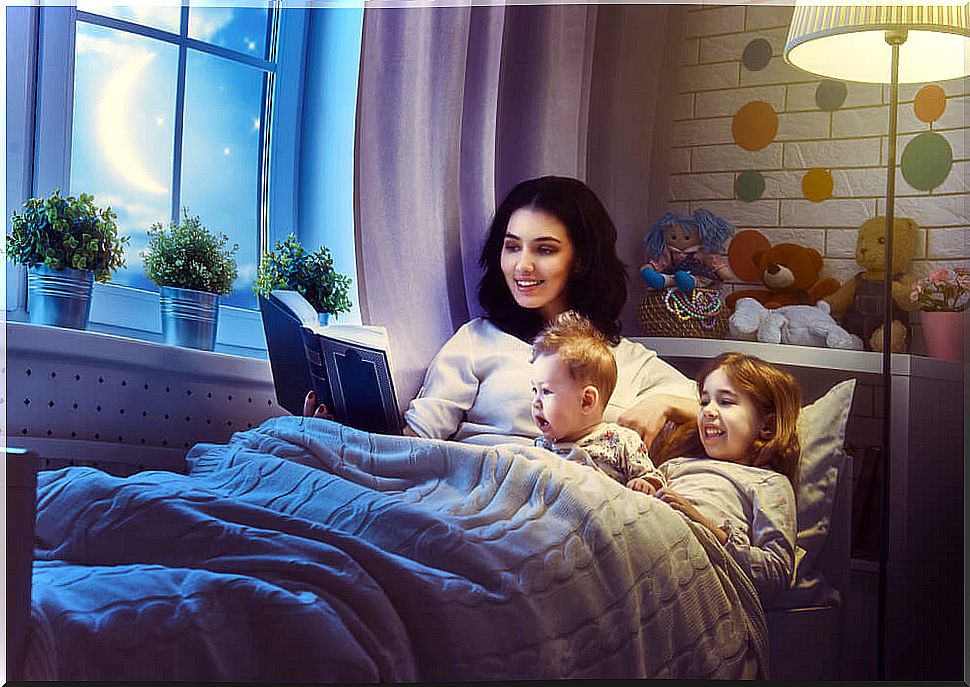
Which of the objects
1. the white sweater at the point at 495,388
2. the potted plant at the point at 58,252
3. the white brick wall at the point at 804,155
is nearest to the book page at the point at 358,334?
the white sweater at the point at 495,388

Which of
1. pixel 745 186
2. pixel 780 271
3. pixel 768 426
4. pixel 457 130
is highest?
pixel 457 130

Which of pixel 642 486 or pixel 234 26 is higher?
pixel 234 26

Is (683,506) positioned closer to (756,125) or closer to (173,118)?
(756,125)

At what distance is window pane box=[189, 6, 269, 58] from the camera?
2008 millimetres

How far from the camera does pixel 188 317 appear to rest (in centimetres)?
196

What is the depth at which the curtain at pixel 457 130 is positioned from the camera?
6.70 ft

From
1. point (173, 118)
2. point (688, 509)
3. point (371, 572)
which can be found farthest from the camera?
point (173, 118)

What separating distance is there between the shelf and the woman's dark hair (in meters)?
0.11

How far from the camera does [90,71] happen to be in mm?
1939

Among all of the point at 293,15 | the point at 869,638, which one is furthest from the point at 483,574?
the point at 293,15

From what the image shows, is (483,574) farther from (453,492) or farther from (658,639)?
(658,639)

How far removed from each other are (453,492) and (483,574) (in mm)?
175

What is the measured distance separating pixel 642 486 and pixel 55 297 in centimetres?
123

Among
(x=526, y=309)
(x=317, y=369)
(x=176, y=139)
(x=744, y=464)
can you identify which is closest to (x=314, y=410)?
(x=317, y=369)
